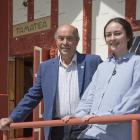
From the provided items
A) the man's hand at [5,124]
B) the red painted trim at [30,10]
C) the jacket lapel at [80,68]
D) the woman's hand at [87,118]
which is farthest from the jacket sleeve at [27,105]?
the red painted trim at [30,10]

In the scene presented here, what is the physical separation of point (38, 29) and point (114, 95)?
5.53m

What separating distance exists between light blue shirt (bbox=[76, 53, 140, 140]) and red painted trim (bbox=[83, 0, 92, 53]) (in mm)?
4154

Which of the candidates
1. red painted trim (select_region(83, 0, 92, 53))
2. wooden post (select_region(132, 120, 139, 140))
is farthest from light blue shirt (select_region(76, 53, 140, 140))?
red painted trim (select_region(83, 0, 92, 53))

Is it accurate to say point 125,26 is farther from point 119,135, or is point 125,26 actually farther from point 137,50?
point 137,50

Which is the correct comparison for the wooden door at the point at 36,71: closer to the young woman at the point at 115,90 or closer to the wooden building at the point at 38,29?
the wooden building at the point at 38,29

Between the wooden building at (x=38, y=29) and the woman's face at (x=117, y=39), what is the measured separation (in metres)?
3.49

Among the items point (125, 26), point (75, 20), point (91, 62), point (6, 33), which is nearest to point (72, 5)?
point (75, 20)

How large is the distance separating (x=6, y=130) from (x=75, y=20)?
4124 millimetres

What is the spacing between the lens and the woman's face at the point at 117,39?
123 inches

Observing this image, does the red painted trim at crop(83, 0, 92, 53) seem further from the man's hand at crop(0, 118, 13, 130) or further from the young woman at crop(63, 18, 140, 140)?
the young woman at crop(63, 18, 140, 140)

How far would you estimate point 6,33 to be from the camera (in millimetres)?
8930

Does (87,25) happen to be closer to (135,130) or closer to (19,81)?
(19,81)

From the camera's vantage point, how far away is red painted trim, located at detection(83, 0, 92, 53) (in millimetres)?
7371

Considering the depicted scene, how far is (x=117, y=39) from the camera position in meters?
3.12
